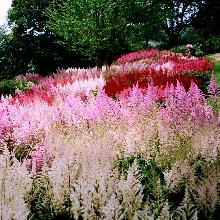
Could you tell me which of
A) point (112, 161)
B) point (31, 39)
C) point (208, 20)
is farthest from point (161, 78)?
point (208, 20)

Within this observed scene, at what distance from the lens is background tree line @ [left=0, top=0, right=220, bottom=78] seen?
67.8ft

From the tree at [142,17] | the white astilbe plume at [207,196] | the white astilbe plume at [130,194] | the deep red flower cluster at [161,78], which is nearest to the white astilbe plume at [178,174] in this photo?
the white astilbe plume at [207,196]

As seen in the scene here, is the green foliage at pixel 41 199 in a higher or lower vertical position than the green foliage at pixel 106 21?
lower

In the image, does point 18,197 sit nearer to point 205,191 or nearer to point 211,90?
point 205,191

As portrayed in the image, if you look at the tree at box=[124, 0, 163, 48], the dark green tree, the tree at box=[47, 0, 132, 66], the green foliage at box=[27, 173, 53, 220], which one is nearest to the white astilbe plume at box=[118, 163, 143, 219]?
the green foliage at box=[27, 173, 53, 220]

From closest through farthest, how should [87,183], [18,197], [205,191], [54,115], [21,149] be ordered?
[18,197] → [87,183] → [205,191] → [21,149] → [54,115]

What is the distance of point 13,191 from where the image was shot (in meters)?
3.60

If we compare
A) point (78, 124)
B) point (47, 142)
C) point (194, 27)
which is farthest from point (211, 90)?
point (194, 27)

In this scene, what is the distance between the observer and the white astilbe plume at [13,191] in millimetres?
2891

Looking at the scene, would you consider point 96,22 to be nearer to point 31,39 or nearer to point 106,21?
point 106,21

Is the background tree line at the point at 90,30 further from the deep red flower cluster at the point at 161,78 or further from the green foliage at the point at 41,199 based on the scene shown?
the green foliage at the point at 41,199

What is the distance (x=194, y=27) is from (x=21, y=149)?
133 feet

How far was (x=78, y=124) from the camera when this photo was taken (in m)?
5.93

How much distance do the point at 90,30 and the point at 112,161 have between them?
16.5 meters
